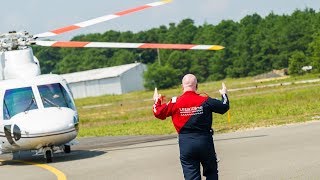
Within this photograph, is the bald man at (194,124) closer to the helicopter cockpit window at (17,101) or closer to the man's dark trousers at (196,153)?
the man's dark trousers at (196,153)

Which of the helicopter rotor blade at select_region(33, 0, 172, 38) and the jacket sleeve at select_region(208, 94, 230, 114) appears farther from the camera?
the helicopter rotor blade at select_region(33, 0, 172, 38)

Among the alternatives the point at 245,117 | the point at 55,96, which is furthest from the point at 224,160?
the point at 245,117

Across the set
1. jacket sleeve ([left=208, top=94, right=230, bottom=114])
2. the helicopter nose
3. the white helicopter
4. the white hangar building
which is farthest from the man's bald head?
the white hangar building

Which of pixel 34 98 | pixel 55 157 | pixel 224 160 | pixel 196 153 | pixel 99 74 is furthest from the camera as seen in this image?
pixel 99 74

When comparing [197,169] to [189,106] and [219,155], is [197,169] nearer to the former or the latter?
[189,106]

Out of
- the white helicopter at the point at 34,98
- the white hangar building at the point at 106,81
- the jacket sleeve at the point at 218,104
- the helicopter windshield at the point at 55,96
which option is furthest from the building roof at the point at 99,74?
the jacket sleeve at the point at 218,104

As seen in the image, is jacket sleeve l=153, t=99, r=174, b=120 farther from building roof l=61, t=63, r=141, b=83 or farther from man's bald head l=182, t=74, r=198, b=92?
building roof l=61, t=63, r=141, b=83

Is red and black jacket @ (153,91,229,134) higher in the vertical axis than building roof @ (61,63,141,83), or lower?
higher

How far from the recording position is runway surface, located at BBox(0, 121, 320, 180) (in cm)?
1257

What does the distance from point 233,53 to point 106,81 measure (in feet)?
83.8

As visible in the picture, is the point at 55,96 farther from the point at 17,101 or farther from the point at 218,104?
the point at 218,104

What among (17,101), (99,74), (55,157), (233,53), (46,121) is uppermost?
(17,101)

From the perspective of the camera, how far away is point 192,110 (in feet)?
29.6

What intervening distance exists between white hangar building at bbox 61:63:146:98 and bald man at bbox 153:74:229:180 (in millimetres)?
117569
